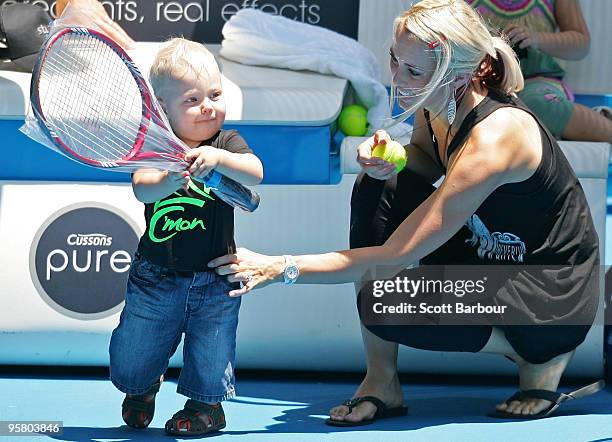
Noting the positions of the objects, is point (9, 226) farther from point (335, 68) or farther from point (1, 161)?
point (335, 68)

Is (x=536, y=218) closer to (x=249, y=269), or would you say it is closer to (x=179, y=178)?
(x=249, y=269)

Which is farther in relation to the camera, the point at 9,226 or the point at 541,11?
the point at 541,11

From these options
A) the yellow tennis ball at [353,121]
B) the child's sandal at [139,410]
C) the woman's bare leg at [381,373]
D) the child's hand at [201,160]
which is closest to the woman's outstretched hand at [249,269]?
the child's hand at [201,160]

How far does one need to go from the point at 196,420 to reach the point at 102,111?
69cm

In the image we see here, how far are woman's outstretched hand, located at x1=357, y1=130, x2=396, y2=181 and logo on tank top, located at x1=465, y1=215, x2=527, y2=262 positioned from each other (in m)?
0.25


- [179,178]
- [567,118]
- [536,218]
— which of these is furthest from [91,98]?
[567,118]

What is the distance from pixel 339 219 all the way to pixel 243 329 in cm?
38

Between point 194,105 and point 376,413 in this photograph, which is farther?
point 376,413

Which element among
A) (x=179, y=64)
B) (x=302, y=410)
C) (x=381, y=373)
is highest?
(x=179, y=64)

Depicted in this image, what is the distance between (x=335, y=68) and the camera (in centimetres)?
359

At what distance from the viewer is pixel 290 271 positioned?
8.03 ft

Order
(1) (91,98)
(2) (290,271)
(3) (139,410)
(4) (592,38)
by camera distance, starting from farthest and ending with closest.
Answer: (4) (592,38), (3) (139,410), (1) (91,98), (2) (290,271)

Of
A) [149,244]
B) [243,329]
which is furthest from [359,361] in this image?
[149,244]

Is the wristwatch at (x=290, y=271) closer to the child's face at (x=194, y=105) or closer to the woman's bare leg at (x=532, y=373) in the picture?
the child's face at (x=194, y=105)
